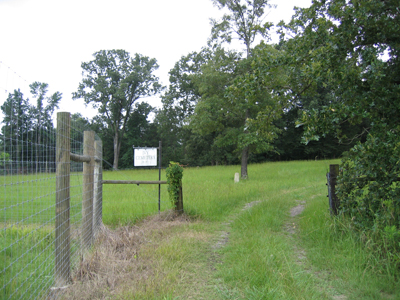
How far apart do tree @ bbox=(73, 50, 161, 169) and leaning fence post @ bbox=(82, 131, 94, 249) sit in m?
32.8

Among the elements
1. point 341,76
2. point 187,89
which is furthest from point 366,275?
point 187,89

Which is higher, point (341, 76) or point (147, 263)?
point (341, 76)

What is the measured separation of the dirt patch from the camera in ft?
12.5

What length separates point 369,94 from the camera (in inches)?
168

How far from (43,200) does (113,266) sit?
137 cm

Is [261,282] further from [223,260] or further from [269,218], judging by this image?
[269,218]

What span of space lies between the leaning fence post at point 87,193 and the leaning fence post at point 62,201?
125cm

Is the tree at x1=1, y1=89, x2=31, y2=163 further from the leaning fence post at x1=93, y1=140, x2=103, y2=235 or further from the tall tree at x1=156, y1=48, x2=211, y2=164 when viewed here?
the tall tree at x1=156, y1=48, x2=211, y2=164

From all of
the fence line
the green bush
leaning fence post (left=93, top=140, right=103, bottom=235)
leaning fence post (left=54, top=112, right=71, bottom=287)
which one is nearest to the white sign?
the green bush

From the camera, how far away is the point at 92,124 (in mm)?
40031

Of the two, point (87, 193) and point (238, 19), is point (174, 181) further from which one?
point (238, 19)

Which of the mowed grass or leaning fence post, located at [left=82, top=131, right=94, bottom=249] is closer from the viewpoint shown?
the mowed grass

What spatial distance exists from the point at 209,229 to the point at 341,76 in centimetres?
394

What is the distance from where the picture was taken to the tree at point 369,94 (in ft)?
14.1
